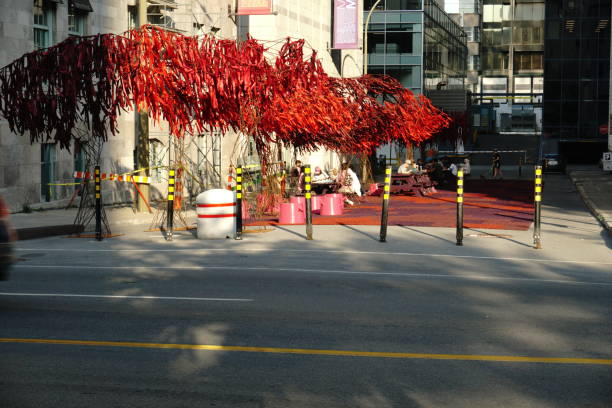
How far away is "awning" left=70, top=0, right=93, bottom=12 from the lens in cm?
2942

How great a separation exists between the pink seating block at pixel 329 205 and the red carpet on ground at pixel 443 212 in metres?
0.54

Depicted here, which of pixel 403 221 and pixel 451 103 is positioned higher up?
pixel 451 103

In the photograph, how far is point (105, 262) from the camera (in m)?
15.0

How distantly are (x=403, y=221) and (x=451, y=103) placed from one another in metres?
54.6

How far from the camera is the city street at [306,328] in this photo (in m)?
7.16

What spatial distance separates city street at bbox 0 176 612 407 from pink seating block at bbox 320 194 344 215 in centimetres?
901

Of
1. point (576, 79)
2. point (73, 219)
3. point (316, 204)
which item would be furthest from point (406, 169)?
point (576, 79)

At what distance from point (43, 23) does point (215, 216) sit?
12.7 m

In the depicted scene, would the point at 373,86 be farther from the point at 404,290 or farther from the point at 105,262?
the point at 404,290

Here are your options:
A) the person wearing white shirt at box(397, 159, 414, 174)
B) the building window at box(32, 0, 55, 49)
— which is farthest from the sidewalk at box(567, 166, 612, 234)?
the building window at box(32, 0, 55, 49)

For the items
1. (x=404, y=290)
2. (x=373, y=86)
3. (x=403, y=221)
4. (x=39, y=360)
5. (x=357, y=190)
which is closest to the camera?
(x=39, y=360)

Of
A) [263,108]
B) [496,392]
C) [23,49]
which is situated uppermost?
[23,49]

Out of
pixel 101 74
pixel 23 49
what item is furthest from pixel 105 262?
pixel 23 49

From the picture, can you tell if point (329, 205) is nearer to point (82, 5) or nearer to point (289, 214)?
point (289, 214)
